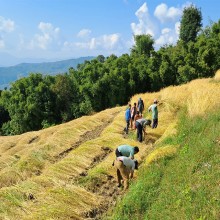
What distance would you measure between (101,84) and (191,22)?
20.5 meters

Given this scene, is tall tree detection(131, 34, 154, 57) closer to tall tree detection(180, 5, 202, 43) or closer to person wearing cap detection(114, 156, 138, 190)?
tall tree detection(180, 5, 202, 43)

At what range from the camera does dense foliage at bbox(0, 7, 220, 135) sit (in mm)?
45909

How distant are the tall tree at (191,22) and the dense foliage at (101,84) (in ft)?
13.0

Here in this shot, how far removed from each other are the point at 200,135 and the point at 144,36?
5073cm

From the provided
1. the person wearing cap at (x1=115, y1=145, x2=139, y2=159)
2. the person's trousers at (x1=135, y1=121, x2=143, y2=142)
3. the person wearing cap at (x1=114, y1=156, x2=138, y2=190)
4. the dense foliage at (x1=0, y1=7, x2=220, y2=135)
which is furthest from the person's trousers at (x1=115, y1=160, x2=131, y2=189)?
the dense foliage at (x1=0, y1=7, x2=220, y2=135)

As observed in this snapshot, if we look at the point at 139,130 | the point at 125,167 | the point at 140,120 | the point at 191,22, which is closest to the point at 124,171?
the point at 125,167

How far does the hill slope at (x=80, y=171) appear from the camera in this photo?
878 cm

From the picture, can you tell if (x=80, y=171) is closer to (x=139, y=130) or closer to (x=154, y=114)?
(x=139, y=130)

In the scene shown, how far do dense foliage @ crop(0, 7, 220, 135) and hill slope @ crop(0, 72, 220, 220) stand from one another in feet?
89.9

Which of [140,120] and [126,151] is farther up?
[140,120]

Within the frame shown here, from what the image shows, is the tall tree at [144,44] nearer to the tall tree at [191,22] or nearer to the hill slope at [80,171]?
the tall tree at [191,22]

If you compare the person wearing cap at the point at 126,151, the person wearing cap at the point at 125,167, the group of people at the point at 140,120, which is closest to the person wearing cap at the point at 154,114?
the group of people at the point at 140,120

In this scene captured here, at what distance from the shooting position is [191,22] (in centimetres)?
5678

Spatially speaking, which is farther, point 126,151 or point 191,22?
point 191,22
